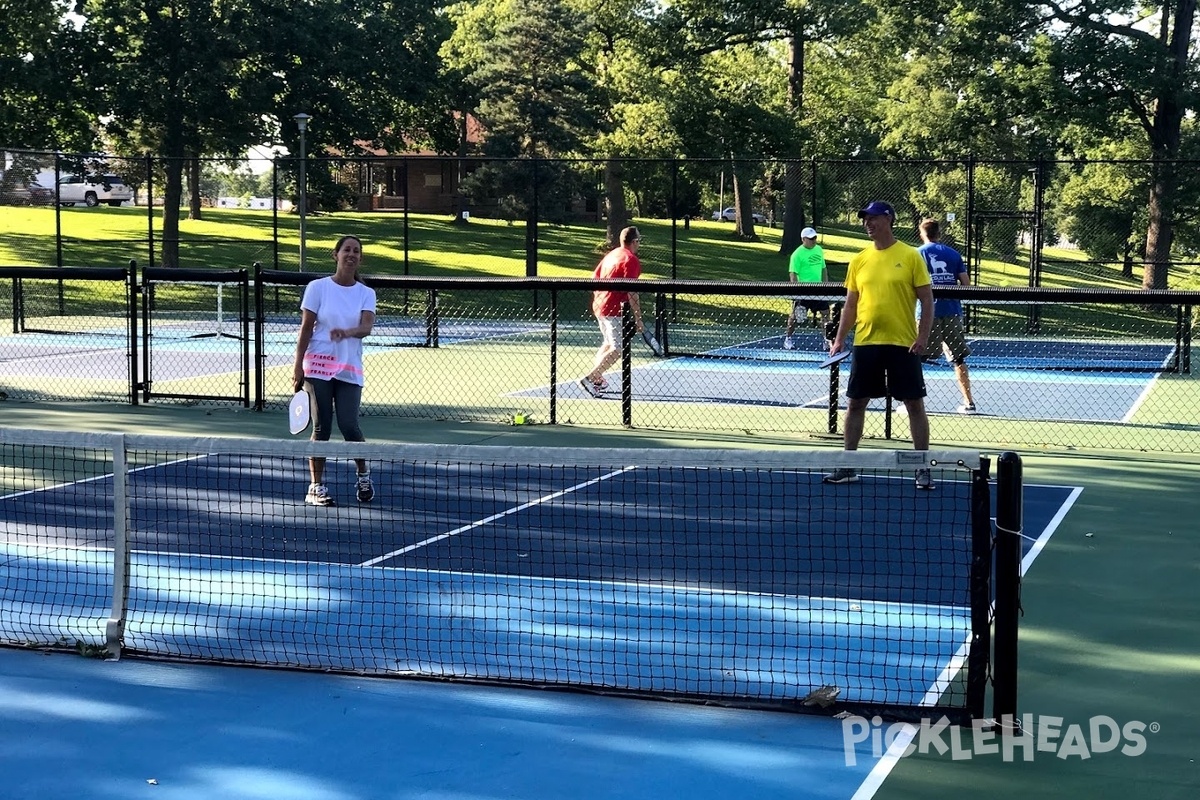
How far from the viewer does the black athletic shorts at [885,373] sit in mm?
9742

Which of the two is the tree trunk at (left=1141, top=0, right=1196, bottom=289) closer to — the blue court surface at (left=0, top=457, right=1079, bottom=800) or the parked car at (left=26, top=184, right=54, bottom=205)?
the blue court surface at (left=0, top=457, right=1079, bottom=800)

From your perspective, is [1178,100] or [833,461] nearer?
[833,461]

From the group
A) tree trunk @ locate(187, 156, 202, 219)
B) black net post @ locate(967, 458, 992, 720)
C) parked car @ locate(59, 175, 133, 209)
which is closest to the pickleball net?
black net post @ locate(967, 458, 992, 720)

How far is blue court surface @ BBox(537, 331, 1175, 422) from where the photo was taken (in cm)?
1606

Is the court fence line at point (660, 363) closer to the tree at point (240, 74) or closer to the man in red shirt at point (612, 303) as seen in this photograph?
the man in red shirt at point (612, 303)

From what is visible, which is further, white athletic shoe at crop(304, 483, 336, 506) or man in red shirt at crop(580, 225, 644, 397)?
man in red shirt at crop(580, 225, 644, 397)

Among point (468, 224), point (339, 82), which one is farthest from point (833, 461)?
point (468, 224)

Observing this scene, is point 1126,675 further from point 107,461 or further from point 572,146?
point 572,146

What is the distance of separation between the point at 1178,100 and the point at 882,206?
26.2 m

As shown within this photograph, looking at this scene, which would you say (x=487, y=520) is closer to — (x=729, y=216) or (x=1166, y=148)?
(x=1166, y=148)

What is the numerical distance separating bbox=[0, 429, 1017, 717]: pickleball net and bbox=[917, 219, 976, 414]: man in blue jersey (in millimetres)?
3813

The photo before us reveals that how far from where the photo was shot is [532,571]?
793cm

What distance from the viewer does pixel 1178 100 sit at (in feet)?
107

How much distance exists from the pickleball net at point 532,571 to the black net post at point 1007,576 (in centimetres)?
8
